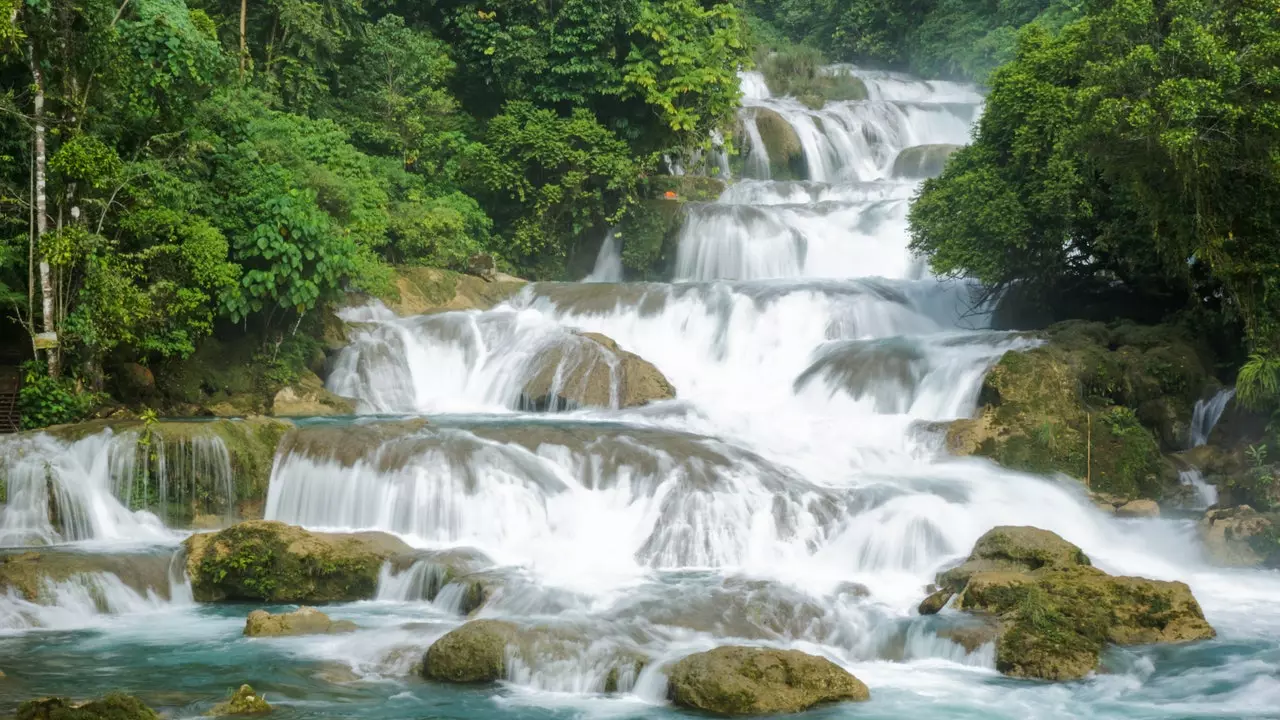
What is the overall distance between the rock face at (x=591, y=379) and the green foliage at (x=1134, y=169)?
4.69 meters

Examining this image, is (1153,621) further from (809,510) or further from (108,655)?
(108,655)

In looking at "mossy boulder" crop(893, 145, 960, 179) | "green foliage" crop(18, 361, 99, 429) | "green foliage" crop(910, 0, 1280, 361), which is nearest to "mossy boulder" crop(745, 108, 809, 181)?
"mossy boulder" crop(893, 145, 960, 179)

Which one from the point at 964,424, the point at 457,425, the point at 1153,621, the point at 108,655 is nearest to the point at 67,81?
the point at 457,425

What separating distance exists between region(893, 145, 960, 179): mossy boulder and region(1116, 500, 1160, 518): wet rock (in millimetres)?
15510

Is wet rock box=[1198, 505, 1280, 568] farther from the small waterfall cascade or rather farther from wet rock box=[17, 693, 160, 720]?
wet rock box=[17, 693, 160, 720]

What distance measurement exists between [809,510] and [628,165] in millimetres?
12587

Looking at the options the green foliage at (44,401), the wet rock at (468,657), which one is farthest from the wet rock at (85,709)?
the green foliage at (44,401)

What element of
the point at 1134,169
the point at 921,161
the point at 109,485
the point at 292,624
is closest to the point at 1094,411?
the point at 1134,169

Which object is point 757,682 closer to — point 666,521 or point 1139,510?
point 666,521

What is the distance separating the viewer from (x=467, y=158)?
25109 millimetres

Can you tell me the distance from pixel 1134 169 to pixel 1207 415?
142 inches

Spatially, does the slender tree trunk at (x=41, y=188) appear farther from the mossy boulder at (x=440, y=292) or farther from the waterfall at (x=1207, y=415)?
the waterfall at (x=1207, y=415)

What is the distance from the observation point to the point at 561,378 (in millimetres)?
18578

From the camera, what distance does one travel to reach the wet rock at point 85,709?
24.6ft
